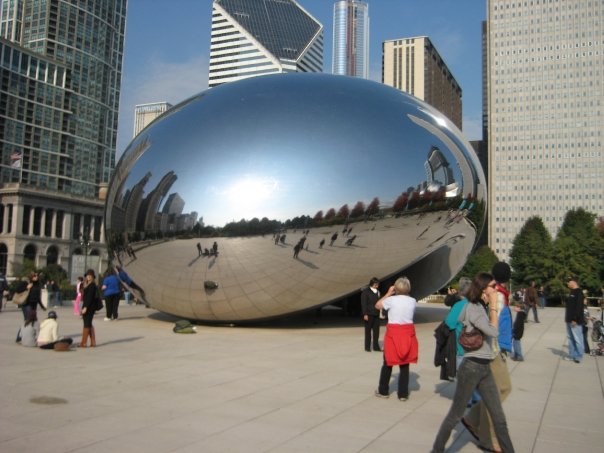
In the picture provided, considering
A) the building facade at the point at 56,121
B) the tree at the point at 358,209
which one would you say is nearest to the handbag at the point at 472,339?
the tree at the point at 358,209

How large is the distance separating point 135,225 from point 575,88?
137911 mm

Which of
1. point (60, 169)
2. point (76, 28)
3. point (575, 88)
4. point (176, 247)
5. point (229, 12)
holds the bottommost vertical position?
point (176, 247)

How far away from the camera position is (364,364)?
32.0ft

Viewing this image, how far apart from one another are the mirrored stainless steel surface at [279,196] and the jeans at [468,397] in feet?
25.2

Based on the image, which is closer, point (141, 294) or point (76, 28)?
point (141, 294)

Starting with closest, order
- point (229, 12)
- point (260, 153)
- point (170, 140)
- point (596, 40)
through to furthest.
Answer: point (260, 153) → point (170, 140) → point (596, 40) → point (229, 12)

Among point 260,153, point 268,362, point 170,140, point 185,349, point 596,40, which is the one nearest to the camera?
point 268,362

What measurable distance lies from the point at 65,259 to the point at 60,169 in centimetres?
2917

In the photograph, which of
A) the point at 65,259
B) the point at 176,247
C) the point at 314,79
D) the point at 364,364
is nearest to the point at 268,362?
the point at 364,364

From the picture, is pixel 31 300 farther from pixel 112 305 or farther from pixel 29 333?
pixel 112 305

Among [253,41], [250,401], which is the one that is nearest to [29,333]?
[250,401]

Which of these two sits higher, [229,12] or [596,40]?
Result: [229,12]

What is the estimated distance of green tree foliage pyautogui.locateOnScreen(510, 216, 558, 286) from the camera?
66.2 m

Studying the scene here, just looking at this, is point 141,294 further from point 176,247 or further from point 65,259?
point 65,259
